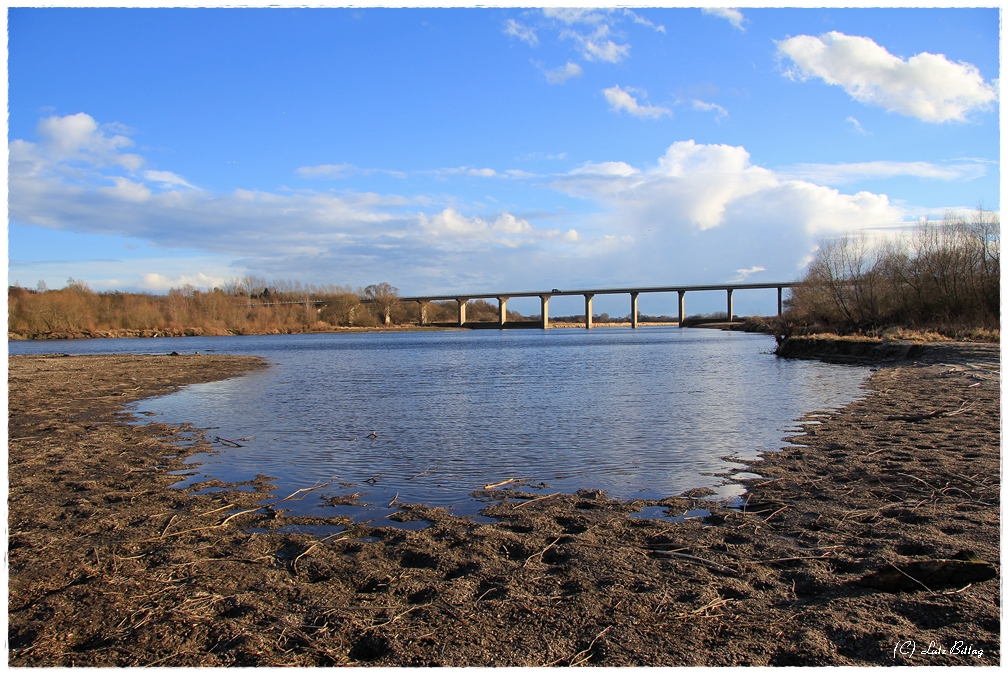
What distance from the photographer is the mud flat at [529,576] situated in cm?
415

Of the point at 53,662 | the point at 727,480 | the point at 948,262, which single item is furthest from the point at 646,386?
the point at 948,262

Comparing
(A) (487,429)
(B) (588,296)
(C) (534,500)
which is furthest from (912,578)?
(B) (588,296)

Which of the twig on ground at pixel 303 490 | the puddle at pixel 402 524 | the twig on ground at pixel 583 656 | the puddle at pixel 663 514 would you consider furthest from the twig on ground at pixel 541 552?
the twig on ground at pixel 303 490

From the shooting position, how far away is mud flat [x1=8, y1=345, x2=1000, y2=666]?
163 inches

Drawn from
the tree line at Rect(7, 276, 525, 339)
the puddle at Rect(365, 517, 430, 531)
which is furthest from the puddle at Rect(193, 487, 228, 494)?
the tree line at Rect(7, 276, 525, 339)

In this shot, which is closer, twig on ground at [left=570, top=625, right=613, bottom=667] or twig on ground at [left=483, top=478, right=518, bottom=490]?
twig on ground at [left=570, top=625, right=613, bottom=667]

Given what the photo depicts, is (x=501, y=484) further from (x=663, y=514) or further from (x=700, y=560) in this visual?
(x=700, y=560)

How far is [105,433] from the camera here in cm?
1367

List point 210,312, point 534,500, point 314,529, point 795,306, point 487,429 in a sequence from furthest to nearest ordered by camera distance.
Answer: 1. point 210,312
2. point 795,306
3. point 487,429
4. point 534,500
5. point 314,529

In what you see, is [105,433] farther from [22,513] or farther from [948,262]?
[948,262]

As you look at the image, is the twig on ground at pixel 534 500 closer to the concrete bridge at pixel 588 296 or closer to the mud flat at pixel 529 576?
the mud flat at pixel 529 576

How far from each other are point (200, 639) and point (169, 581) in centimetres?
134

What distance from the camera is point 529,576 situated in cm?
542

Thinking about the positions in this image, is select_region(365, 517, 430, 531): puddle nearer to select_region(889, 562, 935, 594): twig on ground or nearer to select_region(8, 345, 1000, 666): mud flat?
select_region(8, 345, 1000, 666): mud flat
